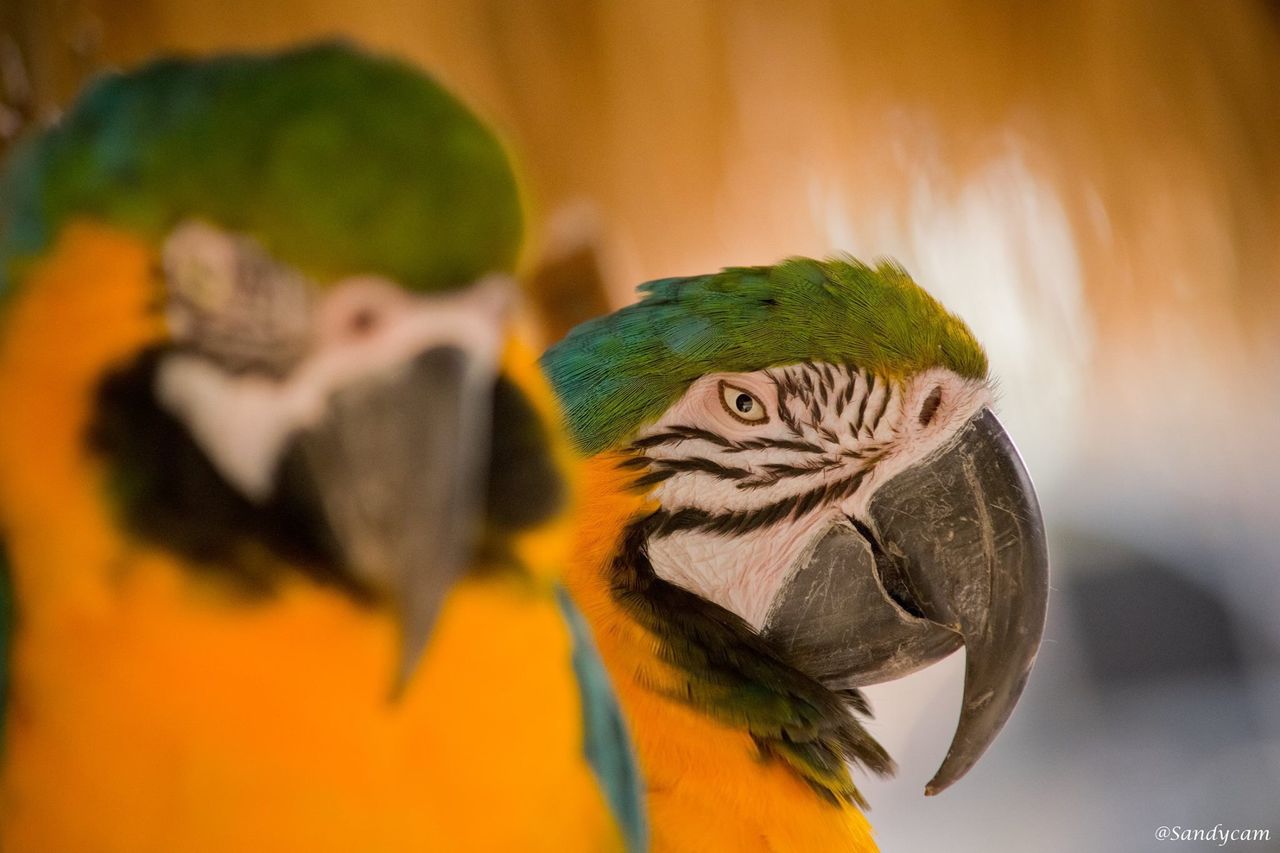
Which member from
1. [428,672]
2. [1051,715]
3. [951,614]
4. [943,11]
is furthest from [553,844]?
[1051,715]

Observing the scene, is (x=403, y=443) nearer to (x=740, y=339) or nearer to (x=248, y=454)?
(x=248, y=454)

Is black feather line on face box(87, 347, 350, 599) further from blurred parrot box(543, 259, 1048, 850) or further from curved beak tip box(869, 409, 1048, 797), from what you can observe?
curved beak tip box(869, 409, 1048, 797)

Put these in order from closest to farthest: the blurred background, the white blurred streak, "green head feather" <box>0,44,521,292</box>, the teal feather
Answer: "green head feather" <box>0,44,521,292</box>, the teal feather, the blurred background, the white blurred streak

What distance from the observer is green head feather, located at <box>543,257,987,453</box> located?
2.75 feet

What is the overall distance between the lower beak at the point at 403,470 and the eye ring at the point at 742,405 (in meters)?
0.50

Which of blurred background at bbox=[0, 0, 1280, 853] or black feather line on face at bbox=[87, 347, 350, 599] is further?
blurred background at bbox=[0, 0, 1280, 853]

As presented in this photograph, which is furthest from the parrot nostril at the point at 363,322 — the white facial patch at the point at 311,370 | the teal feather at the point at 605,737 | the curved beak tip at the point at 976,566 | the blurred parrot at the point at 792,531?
the curved beak tip at the point at 976,566

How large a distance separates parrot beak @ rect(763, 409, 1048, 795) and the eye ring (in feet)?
0.36

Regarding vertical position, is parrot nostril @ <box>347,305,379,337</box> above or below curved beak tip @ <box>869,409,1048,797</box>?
above

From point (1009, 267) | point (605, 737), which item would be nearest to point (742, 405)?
point (605, 737)

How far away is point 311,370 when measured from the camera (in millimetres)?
357

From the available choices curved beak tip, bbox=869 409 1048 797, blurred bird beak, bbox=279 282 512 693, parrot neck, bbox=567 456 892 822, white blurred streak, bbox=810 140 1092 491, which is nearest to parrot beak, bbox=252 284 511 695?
blurred bird beak, bbox=279 282 512 693

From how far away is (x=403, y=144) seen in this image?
35 cm

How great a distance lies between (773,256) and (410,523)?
994 millimetres
